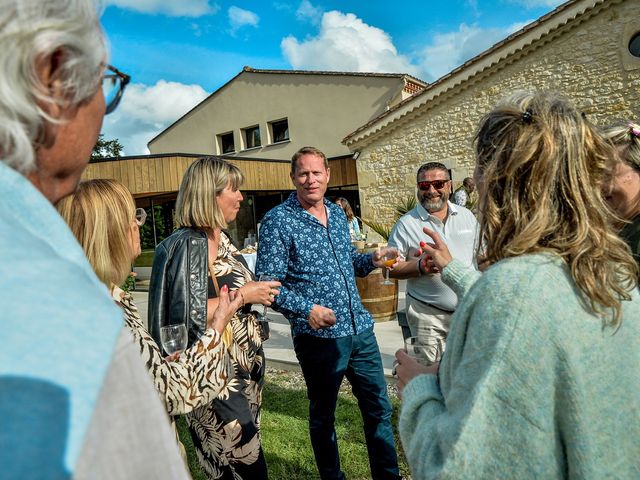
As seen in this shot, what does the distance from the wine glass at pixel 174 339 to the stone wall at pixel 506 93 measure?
13.4 metres

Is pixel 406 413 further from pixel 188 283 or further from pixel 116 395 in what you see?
pixel 188 283

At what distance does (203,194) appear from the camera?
9.26 feet

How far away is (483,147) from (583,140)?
27 cm

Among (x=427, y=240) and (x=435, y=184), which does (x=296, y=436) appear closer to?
(x=427, y=240)

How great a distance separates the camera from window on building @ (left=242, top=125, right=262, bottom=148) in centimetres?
2575

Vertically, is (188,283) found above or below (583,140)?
below

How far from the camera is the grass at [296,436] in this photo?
3.46 meters

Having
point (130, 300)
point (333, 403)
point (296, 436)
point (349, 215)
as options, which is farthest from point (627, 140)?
point (349, 215)

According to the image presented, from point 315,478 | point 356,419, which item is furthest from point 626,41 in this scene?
point 315,478

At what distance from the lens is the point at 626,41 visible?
40.4 ft

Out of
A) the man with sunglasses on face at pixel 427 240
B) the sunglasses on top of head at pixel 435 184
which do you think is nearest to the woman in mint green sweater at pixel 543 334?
the man with sunglasses on face at pixel 427 240

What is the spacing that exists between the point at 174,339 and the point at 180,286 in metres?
0.41

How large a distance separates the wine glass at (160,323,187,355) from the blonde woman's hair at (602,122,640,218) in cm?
242

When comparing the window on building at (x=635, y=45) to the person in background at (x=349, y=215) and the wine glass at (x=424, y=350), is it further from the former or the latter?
the wine glass at (x=424, y=350)
